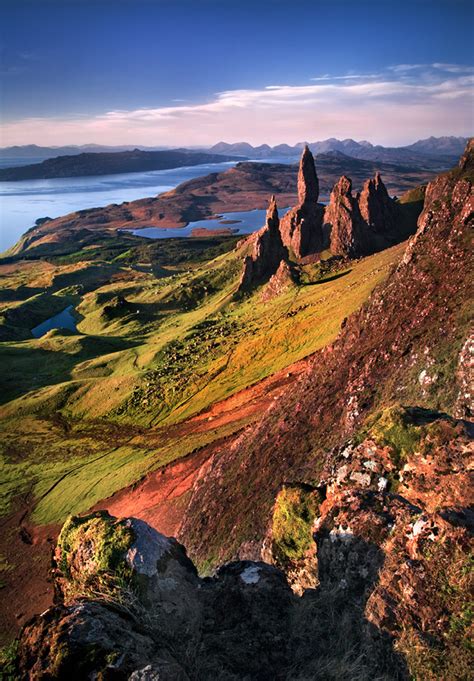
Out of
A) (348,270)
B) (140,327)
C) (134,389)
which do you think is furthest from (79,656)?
(140,327)

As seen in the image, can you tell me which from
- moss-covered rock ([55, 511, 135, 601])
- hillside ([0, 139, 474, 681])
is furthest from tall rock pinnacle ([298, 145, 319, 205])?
moss-covered rock ([55, 511, 135, 601])

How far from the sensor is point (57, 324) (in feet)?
411

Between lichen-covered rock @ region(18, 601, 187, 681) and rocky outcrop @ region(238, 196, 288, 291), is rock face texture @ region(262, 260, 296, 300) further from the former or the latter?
lichen-covered rock @ region(18, 601, 187, 681)

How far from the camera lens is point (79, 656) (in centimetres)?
782

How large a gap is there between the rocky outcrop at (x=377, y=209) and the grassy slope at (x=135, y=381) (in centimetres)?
2500

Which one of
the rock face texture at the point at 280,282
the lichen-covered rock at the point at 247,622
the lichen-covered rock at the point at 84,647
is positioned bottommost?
the rock face texture at the point at 280,282

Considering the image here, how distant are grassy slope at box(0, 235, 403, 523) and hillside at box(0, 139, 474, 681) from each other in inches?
15.1

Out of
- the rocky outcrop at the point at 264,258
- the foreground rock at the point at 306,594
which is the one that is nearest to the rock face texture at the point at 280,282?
the rocky outcrop at the point at 264,258

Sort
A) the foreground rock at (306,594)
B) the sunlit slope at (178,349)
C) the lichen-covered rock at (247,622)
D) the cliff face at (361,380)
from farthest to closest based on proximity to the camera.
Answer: the sunlit slope at (178,349) → the cliff face at (361,380) → the lichen-covered rock at (247,622) → the foreground rock at (306,594)

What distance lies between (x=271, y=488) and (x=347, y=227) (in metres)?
82.6

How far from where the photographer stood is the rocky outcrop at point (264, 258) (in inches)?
3716

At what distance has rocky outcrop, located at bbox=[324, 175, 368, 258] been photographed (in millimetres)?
96688

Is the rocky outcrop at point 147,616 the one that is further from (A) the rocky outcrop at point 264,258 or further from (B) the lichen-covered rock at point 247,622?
(A) the rocky outcrop at point 264,258

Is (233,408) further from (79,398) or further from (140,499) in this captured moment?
(79,398)
